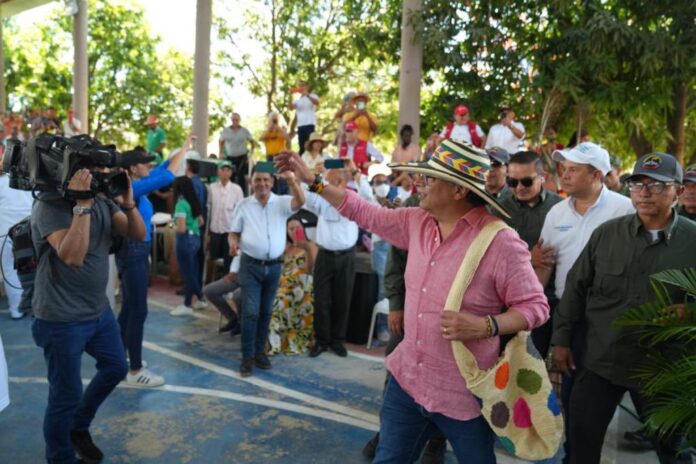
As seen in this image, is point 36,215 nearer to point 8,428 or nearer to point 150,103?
point 8,428

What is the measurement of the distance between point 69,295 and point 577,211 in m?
3.33

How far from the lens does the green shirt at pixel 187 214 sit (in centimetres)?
842

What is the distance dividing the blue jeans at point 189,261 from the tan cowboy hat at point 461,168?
6.12 m

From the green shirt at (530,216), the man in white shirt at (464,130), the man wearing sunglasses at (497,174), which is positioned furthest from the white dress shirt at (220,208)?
the green shirt at (530,216)

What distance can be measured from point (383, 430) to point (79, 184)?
2.19 meters

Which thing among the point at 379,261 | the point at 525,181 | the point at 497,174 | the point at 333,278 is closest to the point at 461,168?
the point at 525,181

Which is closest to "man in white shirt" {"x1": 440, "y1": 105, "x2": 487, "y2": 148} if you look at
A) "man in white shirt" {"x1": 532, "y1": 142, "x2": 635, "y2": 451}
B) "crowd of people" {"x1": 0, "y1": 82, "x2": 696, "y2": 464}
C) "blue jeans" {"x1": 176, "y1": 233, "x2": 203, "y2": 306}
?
"blue jeans" {"x1": 176, "y1": 233, "x2": 203, "y2": 306}

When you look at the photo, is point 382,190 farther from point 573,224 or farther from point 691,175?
point 573,224

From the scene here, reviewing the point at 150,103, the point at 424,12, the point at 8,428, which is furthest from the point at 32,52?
the point at 8,428

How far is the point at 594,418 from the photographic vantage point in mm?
3326

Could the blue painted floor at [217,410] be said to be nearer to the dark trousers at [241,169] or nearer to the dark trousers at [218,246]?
the dark trousers at [218,246]

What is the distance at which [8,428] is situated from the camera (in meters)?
4.70

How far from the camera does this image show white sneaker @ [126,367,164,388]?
222 inches

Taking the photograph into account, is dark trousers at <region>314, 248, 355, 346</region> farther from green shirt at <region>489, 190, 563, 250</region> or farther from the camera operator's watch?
the camera operator's watch
